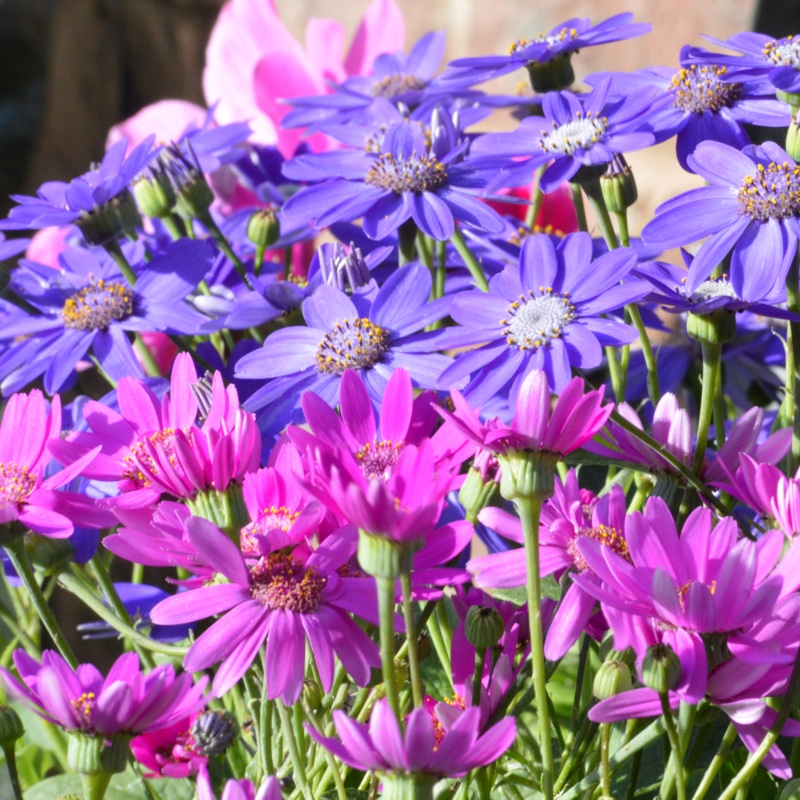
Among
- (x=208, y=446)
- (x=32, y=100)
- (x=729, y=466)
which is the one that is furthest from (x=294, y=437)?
(x=32, y=100)

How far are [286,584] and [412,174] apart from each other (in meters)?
0.19

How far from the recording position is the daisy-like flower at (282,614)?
242 millimetres

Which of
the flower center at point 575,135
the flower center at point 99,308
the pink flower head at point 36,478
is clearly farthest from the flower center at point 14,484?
the flower center at point 575,135

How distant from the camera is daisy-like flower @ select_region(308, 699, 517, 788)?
0.20m

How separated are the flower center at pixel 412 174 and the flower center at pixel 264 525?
0.17 meters

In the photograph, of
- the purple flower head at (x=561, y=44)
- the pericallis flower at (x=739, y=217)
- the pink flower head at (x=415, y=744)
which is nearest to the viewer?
the pink flower head at (x=415, y=744)

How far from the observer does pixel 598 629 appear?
279 millimetres

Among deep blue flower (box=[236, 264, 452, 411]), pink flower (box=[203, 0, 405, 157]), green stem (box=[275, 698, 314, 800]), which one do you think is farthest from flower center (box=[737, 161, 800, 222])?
pink flower (box=[203, 0, 405, 157])

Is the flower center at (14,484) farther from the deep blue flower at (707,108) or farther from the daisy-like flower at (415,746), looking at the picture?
the deep blue flower at (707,108)

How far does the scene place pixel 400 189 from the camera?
1.29 ft

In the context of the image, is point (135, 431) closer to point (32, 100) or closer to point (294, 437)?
point (294, 437)

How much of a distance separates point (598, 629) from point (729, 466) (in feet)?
0.20

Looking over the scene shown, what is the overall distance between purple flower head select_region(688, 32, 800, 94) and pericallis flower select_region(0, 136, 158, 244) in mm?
212

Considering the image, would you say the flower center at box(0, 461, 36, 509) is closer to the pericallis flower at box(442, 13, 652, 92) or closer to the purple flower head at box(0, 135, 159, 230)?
the purple flower head at box(0, 135, 159, 230)
